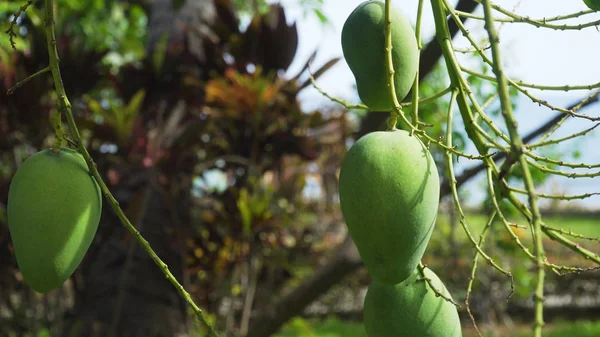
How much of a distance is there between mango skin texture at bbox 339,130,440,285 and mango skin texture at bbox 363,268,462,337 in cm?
11

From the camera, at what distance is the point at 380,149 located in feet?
2.01

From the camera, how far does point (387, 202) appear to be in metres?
0.60

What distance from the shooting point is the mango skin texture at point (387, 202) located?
0.60 meters

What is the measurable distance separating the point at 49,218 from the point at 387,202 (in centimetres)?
31

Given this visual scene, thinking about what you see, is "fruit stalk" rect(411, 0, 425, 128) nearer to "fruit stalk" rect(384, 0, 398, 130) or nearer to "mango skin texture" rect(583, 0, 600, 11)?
"fruit stalk" rect(384, 0, 398, 130)

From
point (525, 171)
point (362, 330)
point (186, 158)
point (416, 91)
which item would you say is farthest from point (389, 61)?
point (362, 330)

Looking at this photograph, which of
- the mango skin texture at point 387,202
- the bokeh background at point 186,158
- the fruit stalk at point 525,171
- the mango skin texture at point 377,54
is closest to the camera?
the fruit stalk at point 525,171

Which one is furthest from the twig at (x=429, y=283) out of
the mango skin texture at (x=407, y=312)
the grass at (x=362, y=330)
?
the grass at (x=362, y=330)

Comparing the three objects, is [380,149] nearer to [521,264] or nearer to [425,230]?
[425,230]

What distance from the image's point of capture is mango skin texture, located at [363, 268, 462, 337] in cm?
72

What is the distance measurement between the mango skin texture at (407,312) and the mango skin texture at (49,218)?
0.30 meters

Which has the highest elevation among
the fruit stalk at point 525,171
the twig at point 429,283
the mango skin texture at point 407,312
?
the fruit stalk at point 525,171

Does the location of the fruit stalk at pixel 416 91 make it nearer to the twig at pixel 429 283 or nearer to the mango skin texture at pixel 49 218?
the twig at pixel 429 283

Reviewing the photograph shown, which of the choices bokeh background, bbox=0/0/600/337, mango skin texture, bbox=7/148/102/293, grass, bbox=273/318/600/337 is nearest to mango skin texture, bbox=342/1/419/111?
mango skin texture, bbox=7/148/102/293
